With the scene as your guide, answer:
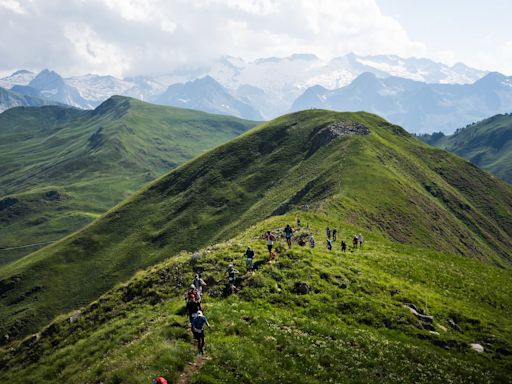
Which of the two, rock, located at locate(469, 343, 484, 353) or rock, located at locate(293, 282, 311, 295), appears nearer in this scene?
rock, located at locate(469, 343, 484, 353)

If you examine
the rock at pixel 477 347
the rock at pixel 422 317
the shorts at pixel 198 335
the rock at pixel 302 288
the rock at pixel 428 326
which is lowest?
the rock at pixel 477 347

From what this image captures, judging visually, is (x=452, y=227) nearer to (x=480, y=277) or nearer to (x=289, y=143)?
(x=480, y=277)

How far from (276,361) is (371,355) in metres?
6.61

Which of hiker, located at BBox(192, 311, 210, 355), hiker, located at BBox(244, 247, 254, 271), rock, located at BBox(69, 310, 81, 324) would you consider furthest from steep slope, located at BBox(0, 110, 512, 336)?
hiker, located at BBox(192, 311, 210, 355)

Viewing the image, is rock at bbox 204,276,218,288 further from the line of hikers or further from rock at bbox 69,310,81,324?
rock at bbox 69,310,81,324

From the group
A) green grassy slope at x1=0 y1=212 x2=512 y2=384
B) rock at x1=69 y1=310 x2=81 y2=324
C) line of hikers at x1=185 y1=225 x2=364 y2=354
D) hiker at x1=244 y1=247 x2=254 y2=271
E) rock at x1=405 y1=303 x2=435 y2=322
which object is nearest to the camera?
Answer: line of hikers at x1=185 y1=225 x2=364 y2=354

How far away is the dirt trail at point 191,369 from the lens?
2217 centimetres

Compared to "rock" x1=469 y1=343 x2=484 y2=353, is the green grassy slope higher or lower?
higher

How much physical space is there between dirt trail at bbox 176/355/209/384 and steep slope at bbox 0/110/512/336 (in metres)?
71.3

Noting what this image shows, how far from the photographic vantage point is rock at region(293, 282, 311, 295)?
1348 inches

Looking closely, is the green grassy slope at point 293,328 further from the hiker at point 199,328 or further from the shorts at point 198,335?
the shorts at point 198,335

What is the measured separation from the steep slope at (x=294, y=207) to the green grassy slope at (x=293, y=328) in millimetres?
50293

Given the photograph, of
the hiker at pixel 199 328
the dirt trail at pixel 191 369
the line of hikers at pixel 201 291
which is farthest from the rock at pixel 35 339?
the dirt trail at pixel 191 369

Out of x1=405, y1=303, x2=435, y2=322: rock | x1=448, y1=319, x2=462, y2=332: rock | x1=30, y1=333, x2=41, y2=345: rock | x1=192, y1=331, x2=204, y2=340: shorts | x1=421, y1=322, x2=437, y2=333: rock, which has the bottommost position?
x1=30, y1=333, x2=41, y2=345: rock
